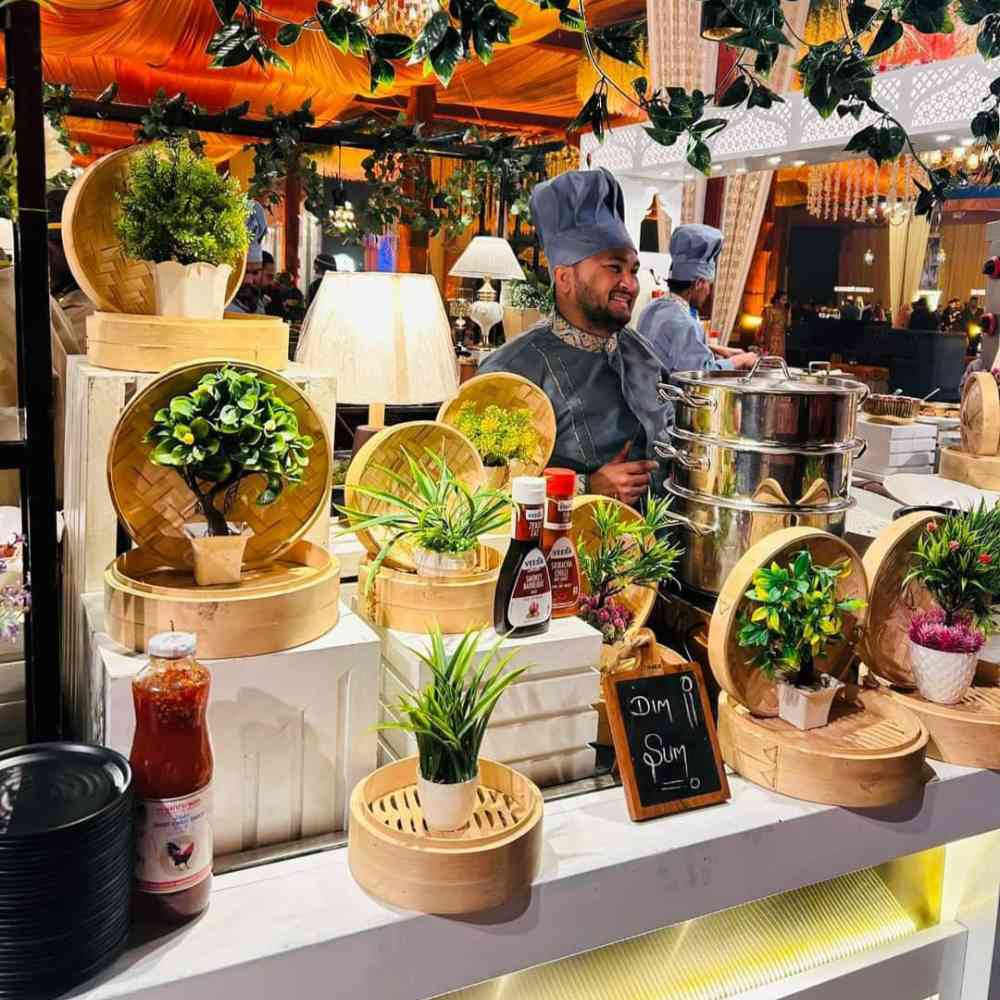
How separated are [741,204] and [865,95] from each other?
652cm

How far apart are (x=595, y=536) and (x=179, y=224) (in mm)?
892

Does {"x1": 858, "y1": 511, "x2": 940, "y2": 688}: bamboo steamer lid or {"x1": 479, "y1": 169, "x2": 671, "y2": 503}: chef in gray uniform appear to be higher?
{"x1": 479, "y1": 169, "x2": 671, "y2": 503}: chef in gray uniform

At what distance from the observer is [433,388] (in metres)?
1.97

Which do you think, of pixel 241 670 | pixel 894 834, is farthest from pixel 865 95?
pixel 241 670

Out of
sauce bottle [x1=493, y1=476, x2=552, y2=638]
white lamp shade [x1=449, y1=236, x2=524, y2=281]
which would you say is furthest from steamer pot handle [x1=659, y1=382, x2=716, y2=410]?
white lamp shade [x1=449, y1=236, x2=524, y2=281]

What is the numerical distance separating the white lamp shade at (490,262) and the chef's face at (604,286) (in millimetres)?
4804

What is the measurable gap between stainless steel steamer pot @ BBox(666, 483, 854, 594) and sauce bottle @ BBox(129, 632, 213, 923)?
3.36 ft

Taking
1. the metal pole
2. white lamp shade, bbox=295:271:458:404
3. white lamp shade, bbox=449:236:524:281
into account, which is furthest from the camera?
white lamp shade, bbox=449:236:524:281

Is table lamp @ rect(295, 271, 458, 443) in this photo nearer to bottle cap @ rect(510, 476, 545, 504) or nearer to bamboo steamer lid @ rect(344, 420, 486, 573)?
bamboo steamer lid @ rect(344, 420, 486, 573)

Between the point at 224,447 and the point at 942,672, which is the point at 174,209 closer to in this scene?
the point at 224,447

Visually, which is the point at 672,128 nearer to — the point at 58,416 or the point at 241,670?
the point at 241,670

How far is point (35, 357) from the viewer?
1347mm

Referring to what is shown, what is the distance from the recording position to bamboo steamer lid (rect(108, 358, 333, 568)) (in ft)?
4.49

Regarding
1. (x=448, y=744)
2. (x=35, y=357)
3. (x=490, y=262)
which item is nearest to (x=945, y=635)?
(x=448, y=744)
